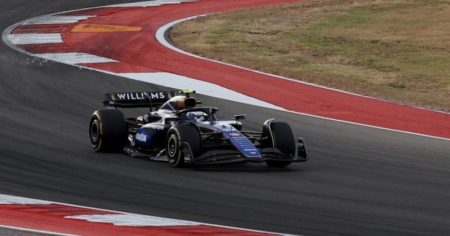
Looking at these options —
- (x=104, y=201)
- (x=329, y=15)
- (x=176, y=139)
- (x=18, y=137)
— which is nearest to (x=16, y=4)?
(x=329, y=15)

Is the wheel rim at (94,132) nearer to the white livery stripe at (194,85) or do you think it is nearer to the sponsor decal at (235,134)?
the sponsor decal at (235,134)

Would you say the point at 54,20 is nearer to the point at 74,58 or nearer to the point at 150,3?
the point at 150,3

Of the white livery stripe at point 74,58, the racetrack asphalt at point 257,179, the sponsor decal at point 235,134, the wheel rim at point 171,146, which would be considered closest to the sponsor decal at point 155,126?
the racetrack asphalt at point 257,179

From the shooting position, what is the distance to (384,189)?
14820 millimetres

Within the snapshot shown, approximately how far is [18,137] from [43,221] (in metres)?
7.15

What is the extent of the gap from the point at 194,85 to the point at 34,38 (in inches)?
295

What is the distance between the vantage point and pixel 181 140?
16031 millimetres

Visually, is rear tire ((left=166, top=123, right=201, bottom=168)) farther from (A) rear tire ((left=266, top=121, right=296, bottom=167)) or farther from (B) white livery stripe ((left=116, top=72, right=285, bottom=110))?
(B) white livery stripe ((left=116, top=72, right=285, bottom=110))

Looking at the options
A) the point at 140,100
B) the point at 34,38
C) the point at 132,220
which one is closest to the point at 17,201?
the point at 132,220

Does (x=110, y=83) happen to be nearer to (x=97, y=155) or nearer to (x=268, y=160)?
(x=97, y=155)

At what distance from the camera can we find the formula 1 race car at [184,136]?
1605 centimetres

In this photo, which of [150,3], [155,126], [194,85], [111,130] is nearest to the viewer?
[155,126]

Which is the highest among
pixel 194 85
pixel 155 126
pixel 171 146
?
pixel 155 126

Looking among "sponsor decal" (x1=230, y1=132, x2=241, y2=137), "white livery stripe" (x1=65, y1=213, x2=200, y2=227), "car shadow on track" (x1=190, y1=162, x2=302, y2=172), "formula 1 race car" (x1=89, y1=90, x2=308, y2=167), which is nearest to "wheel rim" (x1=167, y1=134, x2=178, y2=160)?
"formula 1 race car" (x1=89, y1=90, x2=308, y2=167)
